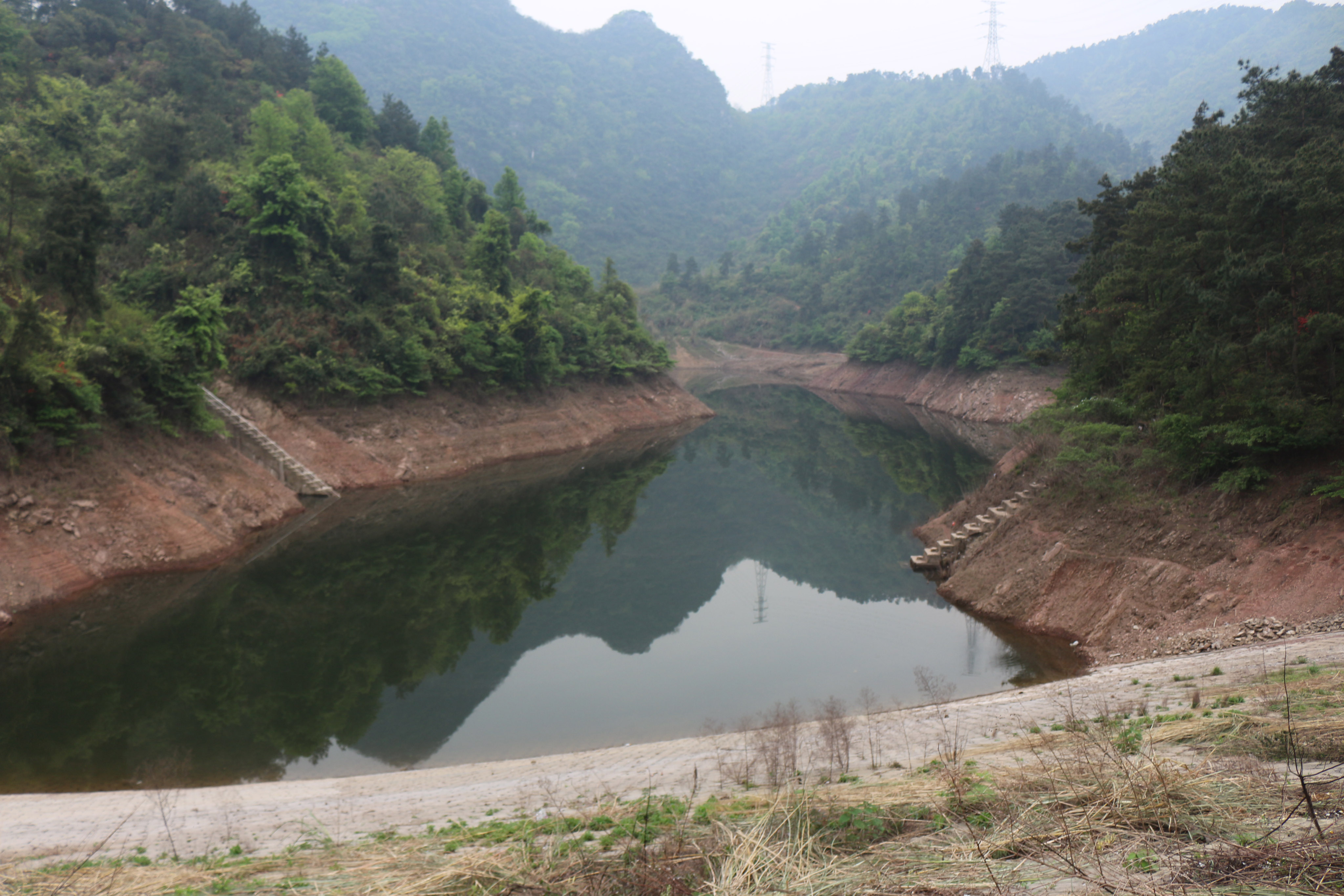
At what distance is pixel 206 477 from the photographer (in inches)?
1147

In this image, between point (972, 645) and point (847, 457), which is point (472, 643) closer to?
point (972, 645)

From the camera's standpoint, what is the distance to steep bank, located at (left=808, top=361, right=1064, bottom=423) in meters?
66.7

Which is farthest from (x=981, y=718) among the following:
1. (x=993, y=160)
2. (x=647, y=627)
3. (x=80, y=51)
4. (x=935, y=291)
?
(x=993, y=160)

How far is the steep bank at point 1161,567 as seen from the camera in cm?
1473

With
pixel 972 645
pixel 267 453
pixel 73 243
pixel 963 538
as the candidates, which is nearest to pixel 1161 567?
pixel 972 645

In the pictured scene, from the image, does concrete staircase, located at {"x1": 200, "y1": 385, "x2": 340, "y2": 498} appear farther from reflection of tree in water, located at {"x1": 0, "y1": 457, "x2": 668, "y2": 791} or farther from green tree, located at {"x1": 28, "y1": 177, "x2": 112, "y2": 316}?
green tree, located at {"x1": 28, "y1": 177, "x2": 112, "y2": 316}

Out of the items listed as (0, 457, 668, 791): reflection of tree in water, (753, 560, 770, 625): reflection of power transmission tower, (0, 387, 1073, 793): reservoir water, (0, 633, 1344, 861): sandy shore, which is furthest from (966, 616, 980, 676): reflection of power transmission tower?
(0, 457, 668, 791): reflection of tree in water

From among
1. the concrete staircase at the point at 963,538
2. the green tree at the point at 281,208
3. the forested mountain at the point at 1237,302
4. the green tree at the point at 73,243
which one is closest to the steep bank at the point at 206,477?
the green tree at the point at 73,243

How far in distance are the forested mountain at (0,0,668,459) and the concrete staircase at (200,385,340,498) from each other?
2.87 m

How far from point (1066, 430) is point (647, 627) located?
46.7ft

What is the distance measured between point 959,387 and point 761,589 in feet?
190

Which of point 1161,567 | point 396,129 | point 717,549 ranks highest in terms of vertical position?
point 396,129

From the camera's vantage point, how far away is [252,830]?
10.1 m

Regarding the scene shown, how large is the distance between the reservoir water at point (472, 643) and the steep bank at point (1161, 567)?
137cm
